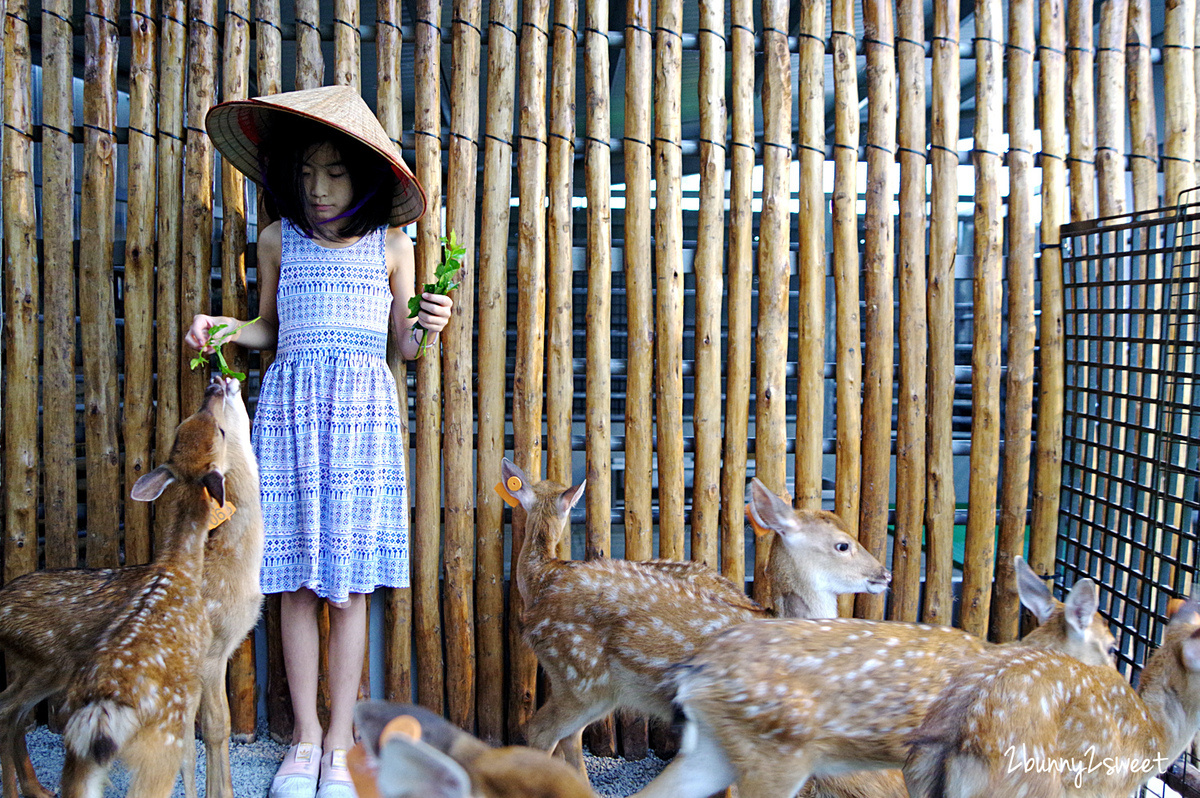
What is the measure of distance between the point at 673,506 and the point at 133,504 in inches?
93.6

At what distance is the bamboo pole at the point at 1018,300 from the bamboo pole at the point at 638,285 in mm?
1663

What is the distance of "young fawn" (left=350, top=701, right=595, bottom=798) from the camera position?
1.06 meters

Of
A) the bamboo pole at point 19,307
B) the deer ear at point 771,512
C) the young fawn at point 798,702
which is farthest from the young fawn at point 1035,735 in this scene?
the bamboo pole at point 19,307

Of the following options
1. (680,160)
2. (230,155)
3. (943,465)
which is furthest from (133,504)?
(943,465)

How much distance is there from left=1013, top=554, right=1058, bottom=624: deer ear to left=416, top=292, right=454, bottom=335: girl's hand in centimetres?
226

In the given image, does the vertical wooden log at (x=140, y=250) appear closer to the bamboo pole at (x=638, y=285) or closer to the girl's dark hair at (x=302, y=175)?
the girl's dark hair at (x=302, y=175)

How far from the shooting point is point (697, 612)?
2.92 m

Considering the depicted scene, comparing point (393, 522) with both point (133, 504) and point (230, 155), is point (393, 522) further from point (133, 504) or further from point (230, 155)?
point (230, 155)

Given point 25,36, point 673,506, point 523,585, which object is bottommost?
point 523,585

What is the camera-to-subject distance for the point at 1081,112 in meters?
3.88

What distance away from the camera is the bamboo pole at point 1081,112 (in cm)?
387

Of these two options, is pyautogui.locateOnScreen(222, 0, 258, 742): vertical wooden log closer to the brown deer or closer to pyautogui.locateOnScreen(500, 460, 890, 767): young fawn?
the brown deer

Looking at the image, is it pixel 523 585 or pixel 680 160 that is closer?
pixel 523 585

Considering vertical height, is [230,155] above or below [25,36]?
below
